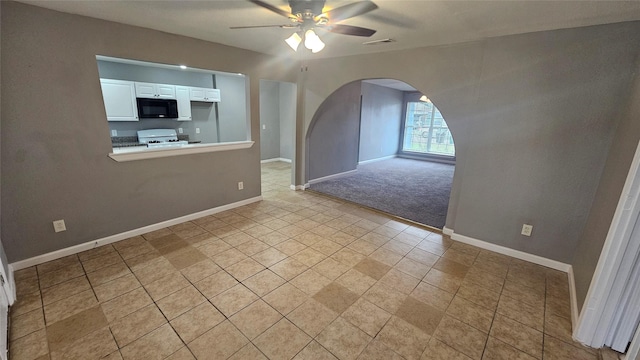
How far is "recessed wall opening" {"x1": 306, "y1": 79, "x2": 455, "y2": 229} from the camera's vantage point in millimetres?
4805

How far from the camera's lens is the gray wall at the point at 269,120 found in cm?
723

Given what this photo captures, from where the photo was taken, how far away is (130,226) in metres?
3.09

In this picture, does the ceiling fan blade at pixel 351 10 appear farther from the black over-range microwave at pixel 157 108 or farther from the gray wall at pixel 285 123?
the gray wall at pixel 285 123

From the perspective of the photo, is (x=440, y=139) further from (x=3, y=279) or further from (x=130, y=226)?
(x=3, y=279)

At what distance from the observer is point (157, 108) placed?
499cm

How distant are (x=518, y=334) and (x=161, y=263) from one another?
3.17 metres

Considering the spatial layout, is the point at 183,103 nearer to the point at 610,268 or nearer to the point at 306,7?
the point at 306,7

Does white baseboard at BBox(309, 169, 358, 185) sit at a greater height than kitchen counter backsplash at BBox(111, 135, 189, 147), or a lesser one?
lesser

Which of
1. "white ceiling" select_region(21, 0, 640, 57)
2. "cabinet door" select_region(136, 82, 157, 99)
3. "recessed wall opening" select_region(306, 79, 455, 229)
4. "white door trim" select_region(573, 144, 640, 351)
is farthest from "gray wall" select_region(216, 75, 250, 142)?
"white door trim" select_region(573, 144, 640, 351)

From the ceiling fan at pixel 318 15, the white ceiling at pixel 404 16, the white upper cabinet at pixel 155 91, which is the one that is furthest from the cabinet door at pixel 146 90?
the ceiling fan at pixel 318 15

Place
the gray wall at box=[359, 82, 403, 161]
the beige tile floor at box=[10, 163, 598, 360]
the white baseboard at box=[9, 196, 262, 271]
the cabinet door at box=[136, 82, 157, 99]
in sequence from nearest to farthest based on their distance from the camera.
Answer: the beige tile floor at box=[10, 163, 598, 360] < the white baseboard at box=[9, 196, 262, 271] < the cabinet door at box=[136, 82, 157, 99] < the gray wall at box=[359, 82, 403, 161]

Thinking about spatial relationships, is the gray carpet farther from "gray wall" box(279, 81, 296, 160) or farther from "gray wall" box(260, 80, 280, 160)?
"gray wall" box(260, 80, 280, 160)

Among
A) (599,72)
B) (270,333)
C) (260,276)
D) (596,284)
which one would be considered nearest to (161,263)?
(260,276)

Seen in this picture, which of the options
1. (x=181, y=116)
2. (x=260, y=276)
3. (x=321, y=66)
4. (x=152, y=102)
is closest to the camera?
(x=260, y=276)
